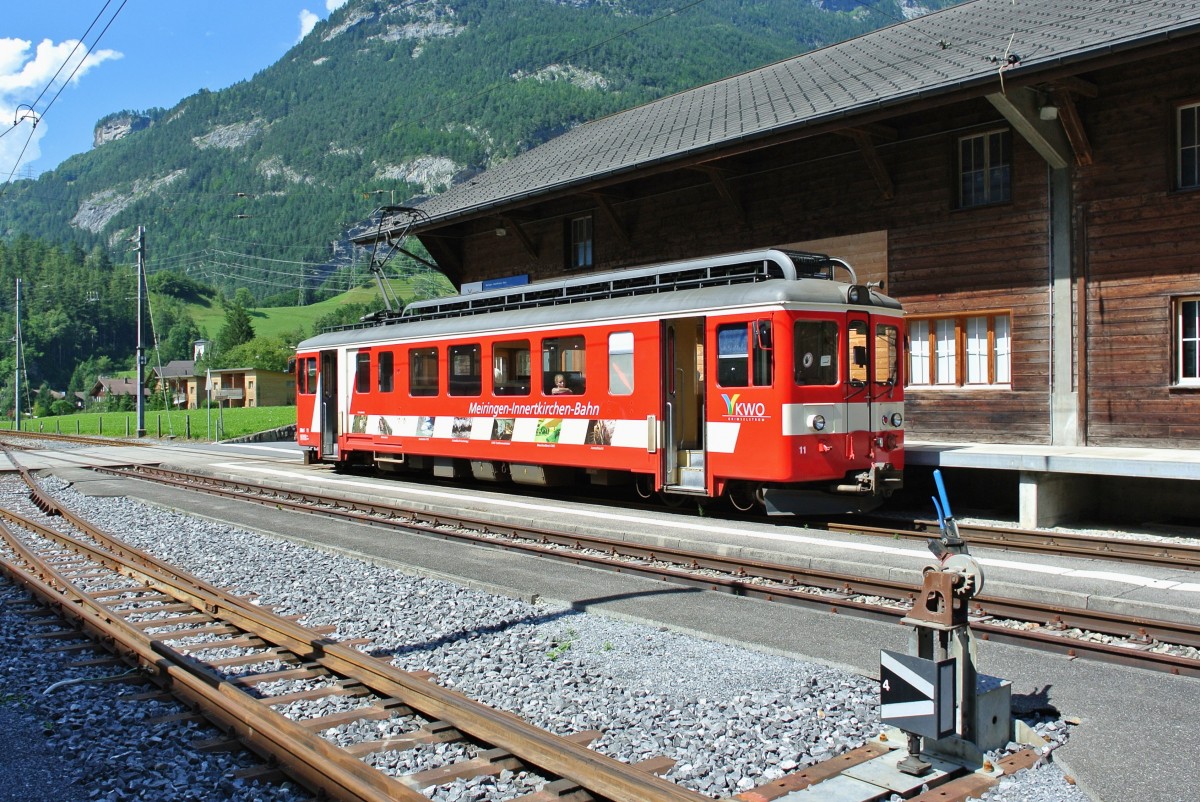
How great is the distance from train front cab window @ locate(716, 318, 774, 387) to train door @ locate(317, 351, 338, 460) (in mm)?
10973

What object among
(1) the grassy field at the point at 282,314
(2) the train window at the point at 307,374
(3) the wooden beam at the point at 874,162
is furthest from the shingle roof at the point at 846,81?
(1) the grassy field at the point at 282,314

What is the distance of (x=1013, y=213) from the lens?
48.0 feet

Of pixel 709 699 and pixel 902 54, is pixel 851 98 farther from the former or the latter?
pixel 709 699

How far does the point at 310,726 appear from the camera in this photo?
5.05m

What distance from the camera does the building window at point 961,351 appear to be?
49.0 ft

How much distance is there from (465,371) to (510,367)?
A: 1.34 metres

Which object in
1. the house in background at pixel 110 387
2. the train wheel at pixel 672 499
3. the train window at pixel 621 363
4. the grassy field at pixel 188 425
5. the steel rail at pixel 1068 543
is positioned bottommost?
the steel rail at pixel 1068 543

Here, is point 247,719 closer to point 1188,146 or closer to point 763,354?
point 763,354

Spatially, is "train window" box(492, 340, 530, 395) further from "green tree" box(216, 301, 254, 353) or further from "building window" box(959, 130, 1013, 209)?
"green tree" box(216, 301, 254, 353)

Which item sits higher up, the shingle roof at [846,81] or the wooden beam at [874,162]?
the shingle roof at [846,81]

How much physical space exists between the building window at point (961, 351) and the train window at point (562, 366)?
5.55 m

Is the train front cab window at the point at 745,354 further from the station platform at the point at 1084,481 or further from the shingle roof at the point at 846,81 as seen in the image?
the shingle roof at the point at 846,81

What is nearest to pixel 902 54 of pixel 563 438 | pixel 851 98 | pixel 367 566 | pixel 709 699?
pixel 851 98

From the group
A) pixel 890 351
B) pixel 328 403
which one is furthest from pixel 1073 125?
pixel 328 403
